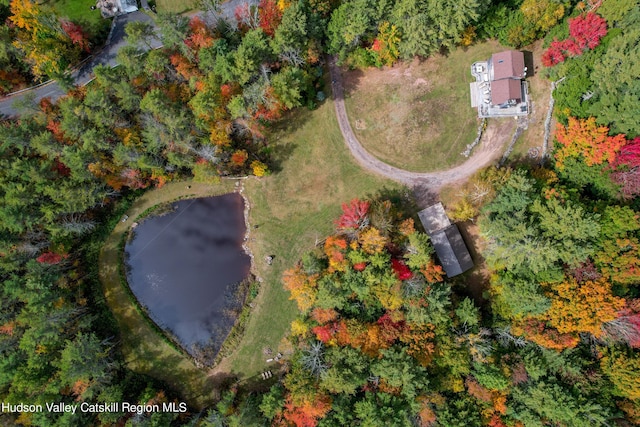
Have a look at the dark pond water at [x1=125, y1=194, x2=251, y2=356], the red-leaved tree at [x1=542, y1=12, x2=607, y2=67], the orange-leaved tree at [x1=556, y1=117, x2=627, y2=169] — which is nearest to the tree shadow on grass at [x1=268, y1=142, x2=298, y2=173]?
the dark pond water at [x1=125, y1=194, x2=251, y2=356]

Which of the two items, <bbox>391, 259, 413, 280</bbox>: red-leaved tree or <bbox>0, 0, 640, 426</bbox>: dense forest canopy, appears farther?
<bbox>391, 259, 413, 280</bbox>: red-leaved tree

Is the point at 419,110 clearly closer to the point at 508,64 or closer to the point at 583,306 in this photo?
the point at 508,64

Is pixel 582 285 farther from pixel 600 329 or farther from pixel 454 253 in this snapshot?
pixel 454 253

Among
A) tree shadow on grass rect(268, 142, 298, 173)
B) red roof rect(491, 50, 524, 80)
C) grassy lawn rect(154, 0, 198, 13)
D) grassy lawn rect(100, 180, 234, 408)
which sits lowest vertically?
grassy lawn rect(100, 180, 234, 408)

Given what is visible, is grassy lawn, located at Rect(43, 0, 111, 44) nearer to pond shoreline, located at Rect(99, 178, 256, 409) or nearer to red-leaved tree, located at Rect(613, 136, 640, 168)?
pond shoreline, located at Rect(99, 178, 256, 409)

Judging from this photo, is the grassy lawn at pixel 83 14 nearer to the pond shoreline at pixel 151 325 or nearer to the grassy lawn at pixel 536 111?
the pond shoreline at pixel 151 325

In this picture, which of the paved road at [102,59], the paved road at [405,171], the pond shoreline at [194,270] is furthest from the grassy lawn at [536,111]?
the paved road at [102,59]
